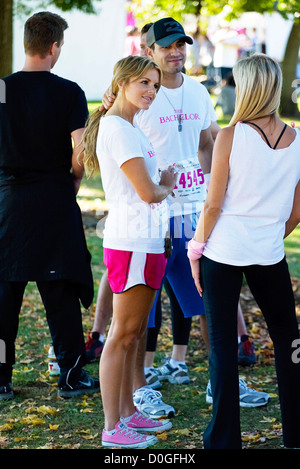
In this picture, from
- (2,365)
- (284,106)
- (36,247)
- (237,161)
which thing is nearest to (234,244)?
(237,161)

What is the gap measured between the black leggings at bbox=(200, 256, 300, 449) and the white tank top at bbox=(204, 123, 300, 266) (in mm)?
75

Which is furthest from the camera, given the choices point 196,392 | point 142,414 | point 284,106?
point 284,106

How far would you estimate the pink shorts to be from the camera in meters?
3.75

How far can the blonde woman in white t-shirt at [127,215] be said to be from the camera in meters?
3.66

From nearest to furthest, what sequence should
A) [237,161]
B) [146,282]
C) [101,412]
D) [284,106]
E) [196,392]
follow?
[237,161] < [146,282] < [101,412] < [196,392] < [284,106]

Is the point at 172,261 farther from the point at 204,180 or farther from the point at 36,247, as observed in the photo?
the point at 36,247

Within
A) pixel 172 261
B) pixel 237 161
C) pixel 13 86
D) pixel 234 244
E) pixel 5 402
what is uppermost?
pixel 13 86

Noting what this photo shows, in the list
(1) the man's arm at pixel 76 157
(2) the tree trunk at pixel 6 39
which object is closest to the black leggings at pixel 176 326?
(1) the man's arm at pixel 76 157

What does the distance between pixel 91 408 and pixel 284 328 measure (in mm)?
1512

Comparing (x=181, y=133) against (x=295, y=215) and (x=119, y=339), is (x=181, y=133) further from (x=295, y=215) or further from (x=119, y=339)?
(x=119, y=339)

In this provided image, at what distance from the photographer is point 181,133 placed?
455cm

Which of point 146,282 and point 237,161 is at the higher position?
point 237,161

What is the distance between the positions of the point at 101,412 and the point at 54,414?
11.1 inches

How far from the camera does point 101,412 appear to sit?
14.9 ft
